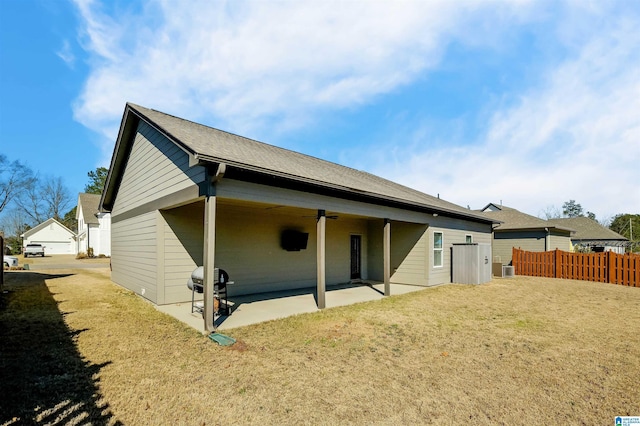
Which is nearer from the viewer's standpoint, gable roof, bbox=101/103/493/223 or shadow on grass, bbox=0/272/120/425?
shadow on grass, bbox=0/272/120/425

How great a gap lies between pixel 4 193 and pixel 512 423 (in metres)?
51.2

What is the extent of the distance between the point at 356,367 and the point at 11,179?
164 ft

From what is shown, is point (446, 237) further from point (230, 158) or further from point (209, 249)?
point (209, 249)

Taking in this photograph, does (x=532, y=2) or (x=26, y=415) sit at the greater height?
(x=532, y=2)

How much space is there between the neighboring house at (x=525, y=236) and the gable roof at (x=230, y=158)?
21.4ft

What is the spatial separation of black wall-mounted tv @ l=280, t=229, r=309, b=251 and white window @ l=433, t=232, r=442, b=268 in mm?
5277

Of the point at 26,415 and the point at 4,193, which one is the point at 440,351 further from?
the point at 4,193

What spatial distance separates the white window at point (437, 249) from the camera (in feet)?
39.3

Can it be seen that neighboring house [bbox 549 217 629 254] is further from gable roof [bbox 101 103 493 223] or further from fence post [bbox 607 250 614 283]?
gable roof [bbox 101 103 493 223]

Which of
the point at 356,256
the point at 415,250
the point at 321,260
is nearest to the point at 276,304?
the point at 321,260

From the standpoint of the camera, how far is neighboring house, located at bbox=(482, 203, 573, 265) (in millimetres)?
17984

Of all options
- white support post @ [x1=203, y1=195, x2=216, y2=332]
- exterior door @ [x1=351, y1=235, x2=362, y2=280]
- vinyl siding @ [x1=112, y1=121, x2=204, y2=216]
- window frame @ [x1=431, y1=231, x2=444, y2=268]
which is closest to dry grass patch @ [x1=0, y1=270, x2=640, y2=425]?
white support post @ [x1=203, y1=195, x2=216, y2=332]

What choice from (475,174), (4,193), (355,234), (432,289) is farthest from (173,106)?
(4,193)

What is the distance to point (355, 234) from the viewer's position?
12.7 meters
